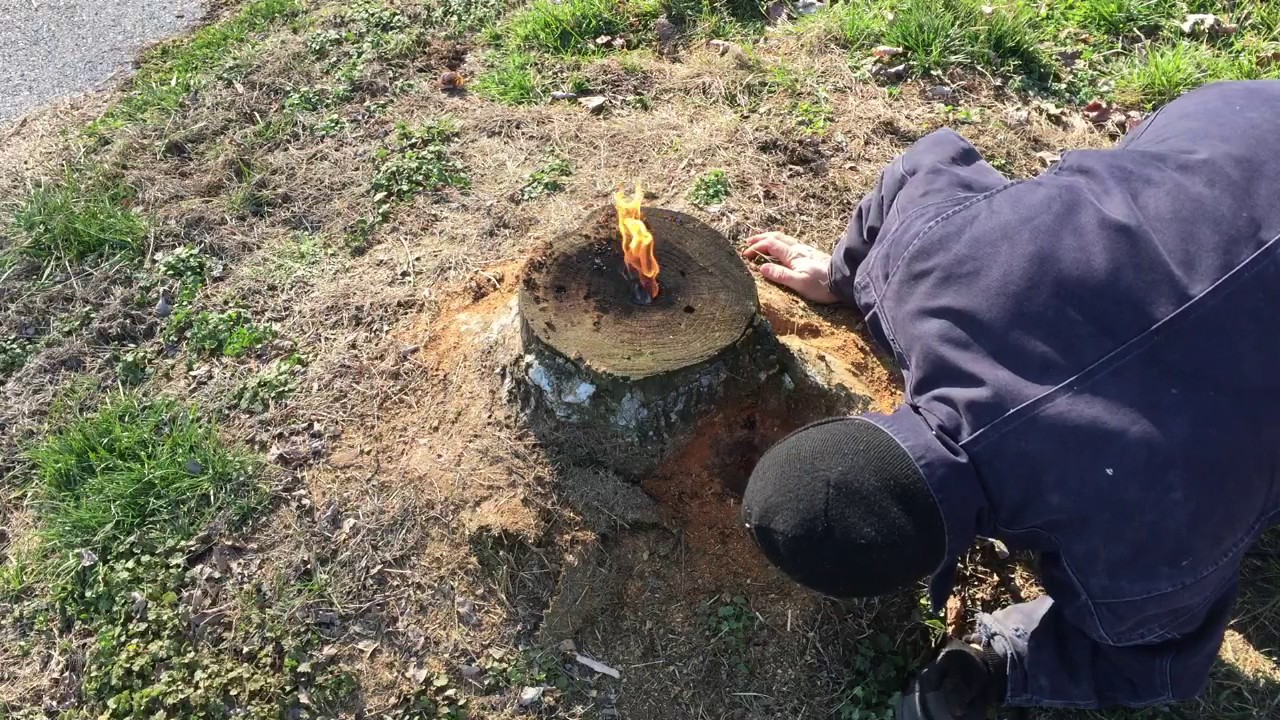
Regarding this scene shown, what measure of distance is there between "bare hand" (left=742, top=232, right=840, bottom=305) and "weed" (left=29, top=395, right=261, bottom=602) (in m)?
2.01

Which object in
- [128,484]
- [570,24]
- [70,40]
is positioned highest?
[70,40]

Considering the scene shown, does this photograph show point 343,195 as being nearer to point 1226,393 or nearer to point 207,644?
point 207,644

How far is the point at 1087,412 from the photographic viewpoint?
1.66m

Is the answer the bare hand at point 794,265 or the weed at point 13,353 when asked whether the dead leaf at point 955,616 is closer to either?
the bare hand at point 794,265

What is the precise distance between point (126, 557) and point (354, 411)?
87 cm

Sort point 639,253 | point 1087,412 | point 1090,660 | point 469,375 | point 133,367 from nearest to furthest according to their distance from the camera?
point 1087,412, point 1090,660, point 639,253, point 469,375, point 133,367

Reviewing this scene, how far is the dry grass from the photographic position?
8.33ft

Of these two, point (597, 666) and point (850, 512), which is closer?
point (850, 512)

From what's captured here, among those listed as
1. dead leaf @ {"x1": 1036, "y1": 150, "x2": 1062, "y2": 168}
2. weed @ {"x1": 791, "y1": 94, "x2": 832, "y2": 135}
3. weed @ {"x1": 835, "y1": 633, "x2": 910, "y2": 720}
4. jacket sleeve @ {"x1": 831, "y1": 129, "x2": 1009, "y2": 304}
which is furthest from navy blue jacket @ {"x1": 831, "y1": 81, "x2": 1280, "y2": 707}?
weed @ {"x1": 791, "y1": 94, "x2": 832, "y2": 135}

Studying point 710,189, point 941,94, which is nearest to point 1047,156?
point 941,94

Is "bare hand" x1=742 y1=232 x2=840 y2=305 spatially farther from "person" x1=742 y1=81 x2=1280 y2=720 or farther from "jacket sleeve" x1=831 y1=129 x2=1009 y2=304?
"person" x1=742 y1=81 x2=1280 y2=720

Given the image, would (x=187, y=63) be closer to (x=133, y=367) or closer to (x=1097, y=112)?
(x=133, y=367)

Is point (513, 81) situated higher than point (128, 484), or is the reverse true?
point (513, 81)

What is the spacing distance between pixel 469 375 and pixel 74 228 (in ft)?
→ 7.05
